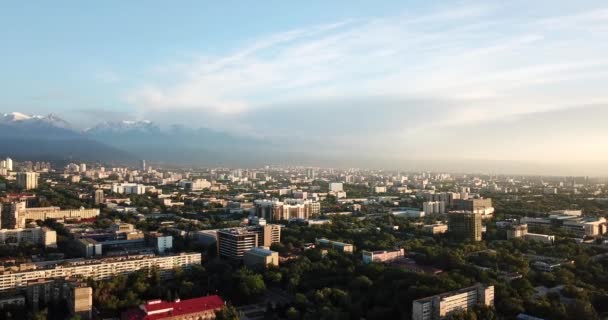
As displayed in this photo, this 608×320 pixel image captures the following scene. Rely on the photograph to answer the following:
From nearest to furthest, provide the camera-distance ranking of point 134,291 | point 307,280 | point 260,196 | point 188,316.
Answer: point 188,316, point 134,291, point 307,280, point 260,196

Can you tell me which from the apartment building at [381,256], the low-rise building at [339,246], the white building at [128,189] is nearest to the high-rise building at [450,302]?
the apartment building at [381,256]

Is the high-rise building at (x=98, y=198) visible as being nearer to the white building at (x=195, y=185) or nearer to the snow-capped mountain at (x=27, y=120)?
the white building at (x=195, y=185)

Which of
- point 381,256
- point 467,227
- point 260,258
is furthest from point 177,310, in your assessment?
point 467,227

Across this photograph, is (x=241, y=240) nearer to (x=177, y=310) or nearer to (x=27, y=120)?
(x=177, y=310)

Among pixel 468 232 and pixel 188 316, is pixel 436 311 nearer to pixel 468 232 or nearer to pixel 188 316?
pixel 188 316

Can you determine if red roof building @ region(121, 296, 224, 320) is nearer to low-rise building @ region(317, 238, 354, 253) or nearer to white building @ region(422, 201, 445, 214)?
low-rise building @ region(317, 238, 354, 253)

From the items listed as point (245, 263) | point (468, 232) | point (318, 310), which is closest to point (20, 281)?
point (245, 263)

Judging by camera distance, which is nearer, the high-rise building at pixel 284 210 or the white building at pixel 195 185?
the high-rise building at pixel 284 210
